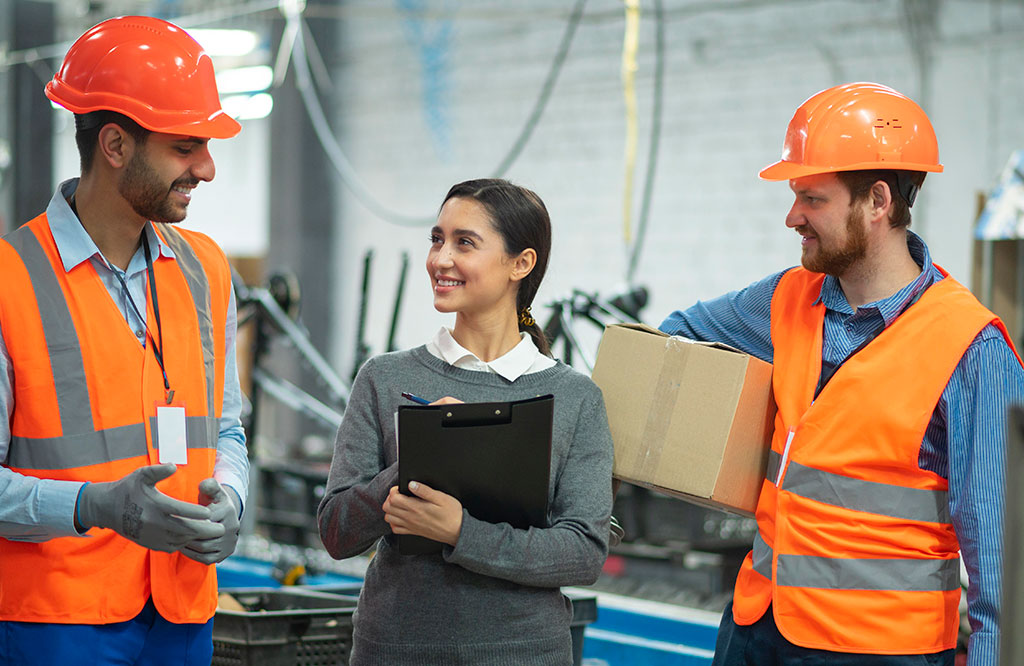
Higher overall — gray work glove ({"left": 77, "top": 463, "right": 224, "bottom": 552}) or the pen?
the pen

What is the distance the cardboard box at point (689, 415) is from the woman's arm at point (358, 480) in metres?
0.48

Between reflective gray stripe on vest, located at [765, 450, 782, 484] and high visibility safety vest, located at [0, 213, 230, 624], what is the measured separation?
3.34 feet

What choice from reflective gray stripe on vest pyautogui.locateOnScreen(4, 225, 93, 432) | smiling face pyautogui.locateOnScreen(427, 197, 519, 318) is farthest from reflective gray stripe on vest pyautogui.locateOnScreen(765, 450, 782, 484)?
reflective gray stripe on vest pyautogui.locateOnScreen(4, 225, 93, 432)

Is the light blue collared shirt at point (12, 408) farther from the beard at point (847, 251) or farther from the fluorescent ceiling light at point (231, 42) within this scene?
the fluorescent ceiling light at point (231, 42)

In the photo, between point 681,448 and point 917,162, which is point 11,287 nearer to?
point 681,448

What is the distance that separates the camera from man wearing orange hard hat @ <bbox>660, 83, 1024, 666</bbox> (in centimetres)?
180

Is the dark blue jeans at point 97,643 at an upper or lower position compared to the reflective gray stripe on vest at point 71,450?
lower

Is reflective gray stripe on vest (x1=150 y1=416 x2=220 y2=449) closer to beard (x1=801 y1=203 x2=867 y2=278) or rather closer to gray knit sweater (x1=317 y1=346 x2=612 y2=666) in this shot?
gray knit sweater (x1=317 y1=346 x2=612 y2=666)

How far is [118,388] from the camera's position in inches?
71.3

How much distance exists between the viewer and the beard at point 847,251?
196 cm

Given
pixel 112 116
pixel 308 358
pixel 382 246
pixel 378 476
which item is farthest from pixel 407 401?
pixel 382 246

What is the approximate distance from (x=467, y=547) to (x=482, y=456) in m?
0.14

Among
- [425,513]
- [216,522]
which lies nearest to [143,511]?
[216,522]

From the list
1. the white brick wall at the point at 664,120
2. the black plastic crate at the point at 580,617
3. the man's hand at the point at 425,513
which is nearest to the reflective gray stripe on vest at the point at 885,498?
the man's hand at the point at 425,513
